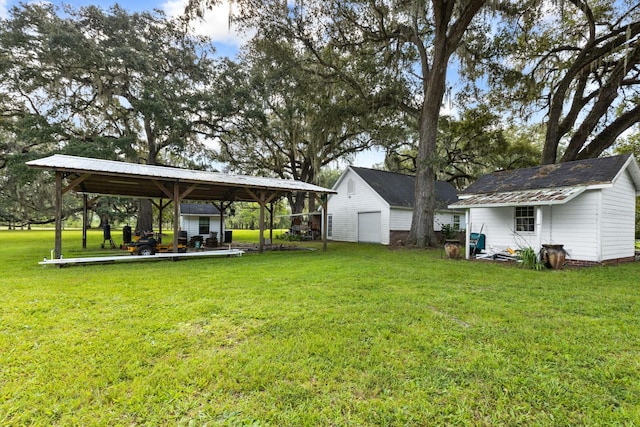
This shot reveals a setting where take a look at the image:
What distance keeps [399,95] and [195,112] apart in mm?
10745

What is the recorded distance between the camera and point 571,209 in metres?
9.01

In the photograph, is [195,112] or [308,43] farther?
[195,112]

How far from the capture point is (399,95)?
1338 cm

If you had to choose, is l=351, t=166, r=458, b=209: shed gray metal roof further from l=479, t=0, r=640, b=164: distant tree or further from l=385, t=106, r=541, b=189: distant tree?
l=479, t=0, r=640, b=164: distant tree

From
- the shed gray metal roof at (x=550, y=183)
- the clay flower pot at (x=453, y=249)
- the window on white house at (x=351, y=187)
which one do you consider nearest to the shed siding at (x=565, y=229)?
the shed gray metal roof at (x=550, y=183)

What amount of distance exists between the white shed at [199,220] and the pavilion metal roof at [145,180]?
8.09ft

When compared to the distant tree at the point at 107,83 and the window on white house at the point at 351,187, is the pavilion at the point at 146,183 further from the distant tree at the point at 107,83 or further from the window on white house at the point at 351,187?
the window on white house at the point at 351,187

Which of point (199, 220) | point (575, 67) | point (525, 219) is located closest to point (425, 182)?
point (525, 219)

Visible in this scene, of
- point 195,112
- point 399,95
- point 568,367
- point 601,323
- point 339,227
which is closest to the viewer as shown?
point 568,367

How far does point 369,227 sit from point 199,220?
9547 mm

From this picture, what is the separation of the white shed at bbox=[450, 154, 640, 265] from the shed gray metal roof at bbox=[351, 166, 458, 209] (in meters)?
4.46

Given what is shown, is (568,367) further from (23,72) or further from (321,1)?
(23,72)

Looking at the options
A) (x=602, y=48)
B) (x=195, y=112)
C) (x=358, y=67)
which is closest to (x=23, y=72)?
(x=195, y=112)

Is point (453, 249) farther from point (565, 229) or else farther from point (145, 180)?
point (145, 180)
